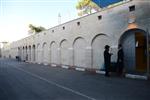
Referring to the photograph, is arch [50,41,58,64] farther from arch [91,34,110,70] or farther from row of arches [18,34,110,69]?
arch [91,34,110,70]

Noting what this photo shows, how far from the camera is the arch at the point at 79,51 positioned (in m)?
26.6

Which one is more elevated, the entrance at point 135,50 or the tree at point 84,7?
the tree at point 84,7

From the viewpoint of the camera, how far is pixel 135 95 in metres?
10.2

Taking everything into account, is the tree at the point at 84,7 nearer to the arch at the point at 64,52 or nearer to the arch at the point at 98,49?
the arch at the point at 64,52

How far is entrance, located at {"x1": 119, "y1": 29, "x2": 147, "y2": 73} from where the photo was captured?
60.6 ft

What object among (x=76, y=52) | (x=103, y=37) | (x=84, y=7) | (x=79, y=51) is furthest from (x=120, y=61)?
(x=84, y=7)

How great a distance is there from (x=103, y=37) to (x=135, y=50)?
4.33 m

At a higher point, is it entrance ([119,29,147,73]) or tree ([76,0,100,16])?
tree ([76,0,100,16])

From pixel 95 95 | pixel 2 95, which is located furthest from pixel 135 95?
pixel 2 95

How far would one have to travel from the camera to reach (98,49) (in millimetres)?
23719

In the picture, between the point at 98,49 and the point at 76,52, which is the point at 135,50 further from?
the point at 76,52

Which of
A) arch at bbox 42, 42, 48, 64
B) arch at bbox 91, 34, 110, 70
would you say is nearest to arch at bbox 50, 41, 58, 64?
arch at bbox 42, 42, 48, 64

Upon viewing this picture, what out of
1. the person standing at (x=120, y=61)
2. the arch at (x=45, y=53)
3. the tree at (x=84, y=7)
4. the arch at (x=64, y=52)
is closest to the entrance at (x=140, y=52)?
the person standing at (x=120, y=61)

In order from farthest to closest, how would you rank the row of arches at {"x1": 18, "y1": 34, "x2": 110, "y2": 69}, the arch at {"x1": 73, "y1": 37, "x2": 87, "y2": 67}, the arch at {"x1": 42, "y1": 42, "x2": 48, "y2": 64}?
the arch at {"x1": 42, "y1": 42, "x2": 48, "y2": 64} < the arch at {"x1": 73, "y1": 37, "x2": 87, "y2": 67} < the row of arches at {"x1": 18, "y1": 34, "x2": 110, "y2": 69}
